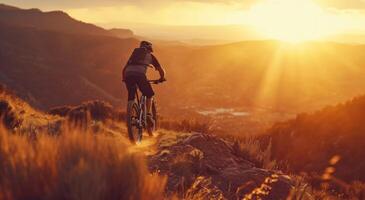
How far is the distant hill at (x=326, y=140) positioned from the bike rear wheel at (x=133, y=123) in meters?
8.39

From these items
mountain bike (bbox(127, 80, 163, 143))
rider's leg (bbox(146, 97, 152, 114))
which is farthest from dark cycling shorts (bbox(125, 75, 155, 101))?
rider's leg (bbox(146, 97, 152, 114))

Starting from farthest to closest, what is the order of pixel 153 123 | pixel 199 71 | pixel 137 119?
pixel 199 71, pixel 153 123, pixel 137 119

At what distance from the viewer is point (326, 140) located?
21.1 m

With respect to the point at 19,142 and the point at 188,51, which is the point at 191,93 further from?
the point at 19,142

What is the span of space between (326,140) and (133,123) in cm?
1304

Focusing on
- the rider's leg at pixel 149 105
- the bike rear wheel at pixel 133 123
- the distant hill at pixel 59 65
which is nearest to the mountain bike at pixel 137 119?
the bike rear wheel at pixel 133 123

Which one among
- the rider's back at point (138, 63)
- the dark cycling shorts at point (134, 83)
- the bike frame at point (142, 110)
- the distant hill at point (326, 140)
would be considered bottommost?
the distant hill at point (326, 140)

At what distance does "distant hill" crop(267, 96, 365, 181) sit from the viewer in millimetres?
17975

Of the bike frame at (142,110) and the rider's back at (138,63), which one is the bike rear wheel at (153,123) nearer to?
the bike frame at (142,110)

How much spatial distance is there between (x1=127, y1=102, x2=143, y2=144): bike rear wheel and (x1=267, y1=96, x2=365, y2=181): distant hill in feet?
27.5

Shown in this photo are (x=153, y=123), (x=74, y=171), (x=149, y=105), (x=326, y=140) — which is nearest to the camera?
(x=74, y=171)

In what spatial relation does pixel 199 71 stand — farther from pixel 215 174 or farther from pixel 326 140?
pixel 215 174

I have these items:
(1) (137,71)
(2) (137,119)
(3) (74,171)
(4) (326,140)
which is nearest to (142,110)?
(2) (137,119)

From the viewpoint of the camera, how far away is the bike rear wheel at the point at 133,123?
1018cm
